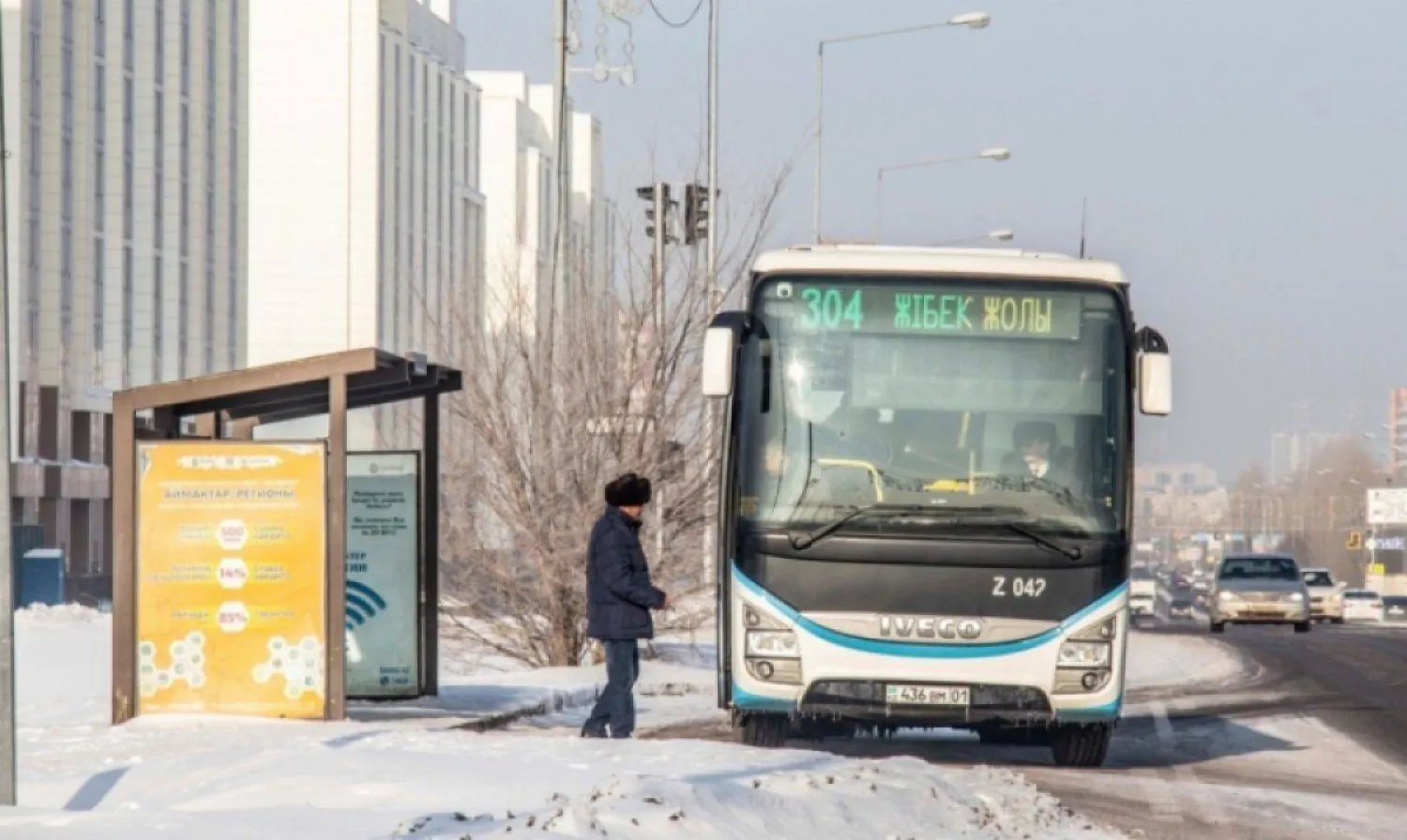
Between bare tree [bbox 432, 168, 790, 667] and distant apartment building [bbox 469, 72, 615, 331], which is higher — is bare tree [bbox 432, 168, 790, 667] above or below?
below

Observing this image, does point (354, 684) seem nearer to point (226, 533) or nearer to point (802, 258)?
point (226, 533)

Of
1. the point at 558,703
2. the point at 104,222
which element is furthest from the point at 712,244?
the point at 104,222

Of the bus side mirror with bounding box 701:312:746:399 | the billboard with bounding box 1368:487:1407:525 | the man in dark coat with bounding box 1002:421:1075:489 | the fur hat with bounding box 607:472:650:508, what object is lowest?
the billboard with bounding box 1368:487:1407:525

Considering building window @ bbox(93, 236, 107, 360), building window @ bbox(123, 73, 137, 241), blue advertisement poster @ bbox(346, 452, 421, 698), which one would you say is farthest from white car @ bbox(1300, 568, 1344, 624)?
blue advertisement poster @ bbox(346, 452, 421, 698)

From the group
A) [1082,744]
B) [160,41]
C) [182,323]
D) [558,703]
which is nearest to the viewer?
[1082,744]

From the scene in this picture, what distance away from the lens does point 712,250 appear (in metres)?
30.8

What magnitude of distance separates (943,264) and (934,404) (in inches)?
40.2

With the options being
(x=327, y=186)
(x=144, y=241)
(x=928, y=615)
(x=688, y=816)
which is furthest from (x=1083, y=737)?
(x=327, y=186)

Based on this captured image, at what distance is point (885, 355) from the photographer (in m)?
15.5

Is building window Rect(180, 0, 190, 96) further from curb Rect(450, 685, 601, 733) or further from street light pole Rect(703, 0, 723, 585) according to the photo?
curb Rect(450, 685, 601, 733)

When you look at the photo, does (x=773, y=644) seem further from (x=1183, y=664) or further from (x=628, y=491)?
(x=1183, y=664)

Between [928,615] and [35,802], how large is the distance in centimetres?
552

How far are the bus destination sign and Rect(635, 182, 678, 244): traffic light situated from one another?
1403 cm

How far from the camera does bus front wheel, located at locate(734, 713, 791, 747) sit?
15969 millimetres
